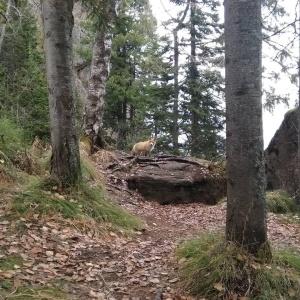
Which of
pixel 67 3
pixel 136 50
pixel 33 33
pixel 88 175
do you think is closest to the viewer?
pixel 67 3

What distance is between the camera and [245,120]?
353 centimetres

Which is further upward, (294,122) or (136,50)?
(136,50)

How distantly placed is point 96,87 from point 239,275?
8325mm

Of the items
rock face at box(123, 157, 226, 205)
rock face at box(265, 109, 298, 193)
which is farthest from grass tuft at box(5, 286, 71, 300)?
rock face at box(265, 109, 298, 193)

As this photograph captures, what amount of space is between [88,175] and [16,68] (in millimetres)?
9644

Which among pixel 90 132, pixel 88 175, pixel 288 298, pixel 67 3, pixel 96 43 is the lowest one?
pixel 288 298

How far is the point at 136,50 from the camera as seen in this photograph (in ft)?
66.9

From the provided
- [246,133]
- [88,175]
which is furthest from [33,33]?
[246,133]

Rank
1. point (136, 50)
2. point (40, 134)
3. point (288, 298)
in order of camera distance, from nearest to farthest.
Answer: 1. point (288, 298)
2. point (40, 134)
3. point (136, 50)

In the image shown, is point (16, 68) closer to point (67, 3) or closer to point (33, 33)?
point (33, 33)

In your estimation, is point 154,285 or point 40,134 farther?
point 40,134

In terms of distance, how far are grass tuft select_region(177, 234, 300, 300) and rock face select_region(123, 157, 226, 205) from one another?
634 centimetres

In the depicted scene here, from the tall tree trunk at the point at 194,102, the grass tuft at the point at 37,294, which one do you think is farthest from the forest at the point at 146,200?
the tall tree trunk at the point at 194,102

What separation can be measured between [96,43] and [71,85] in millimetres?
5459
